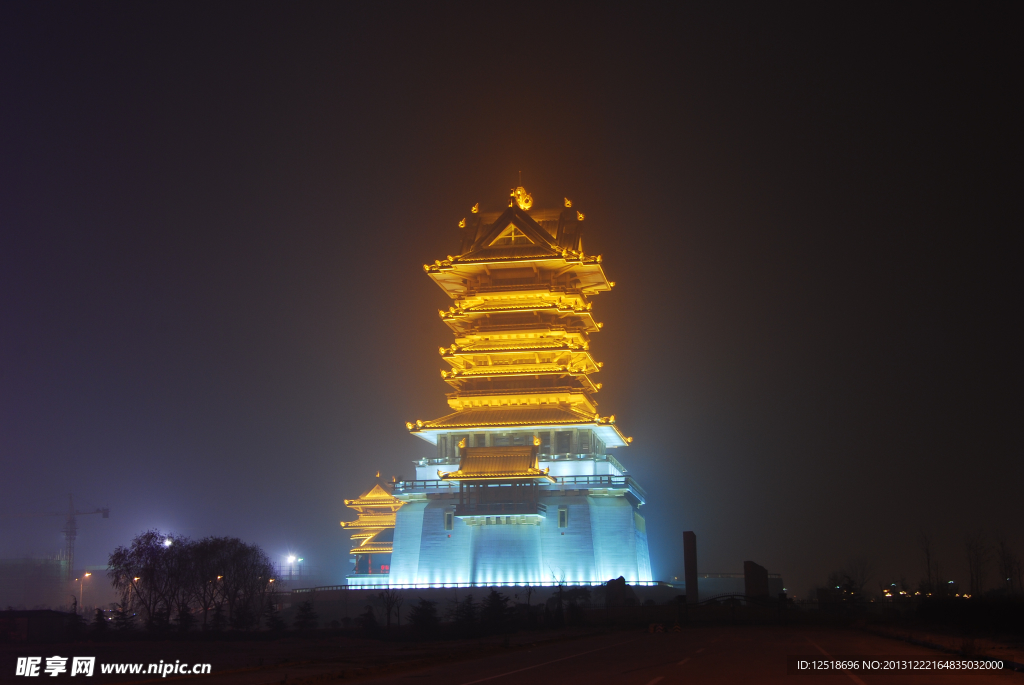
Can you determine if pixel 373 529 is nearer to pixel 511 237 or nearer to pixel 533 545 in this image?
pixel 533 545

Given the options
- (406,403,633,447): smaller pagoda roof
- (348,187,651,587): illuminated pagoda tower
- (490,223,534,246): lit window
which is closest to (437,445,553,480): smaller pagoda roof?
(348,187,651,587): illuminated pagoda tower

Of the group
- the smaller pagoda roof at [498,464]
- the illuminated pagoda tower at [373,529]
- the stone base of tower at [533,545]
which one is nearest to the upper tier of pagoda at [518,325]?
the smaller pagoda roof at [498,464]

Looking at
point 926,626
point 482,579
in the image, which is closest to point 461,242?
point 482,579

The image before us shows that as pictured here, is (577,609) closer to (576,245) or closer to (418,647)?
(418,647)

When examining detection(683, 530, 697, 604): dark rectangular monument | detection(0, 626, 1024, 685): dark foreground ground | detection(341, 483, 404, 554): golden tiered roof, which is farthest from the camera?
detection(341, 483, 404, 554): golden tiered roof

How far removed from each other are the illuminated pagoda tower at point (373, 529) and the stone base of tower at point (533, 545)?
38.0 ft

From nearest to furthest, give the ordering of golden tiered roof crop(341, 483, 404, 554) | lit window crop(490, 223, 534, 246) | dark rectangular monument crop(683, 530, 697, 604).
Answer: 1. dark rectangular monument crop(683, 530, 697, 604)
2. lit window crop(490, 223, 534, 246)
3. golden tiered roof crop(341, 483, 404, 554)

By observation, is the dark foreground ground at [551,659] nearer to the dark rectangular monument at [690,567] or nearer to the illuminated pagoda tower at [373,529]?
the dark rectangular monument at [690,567]

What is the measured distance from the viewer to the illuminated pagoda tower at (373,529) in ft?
288

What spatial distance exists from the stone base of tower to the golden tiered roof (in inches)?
626

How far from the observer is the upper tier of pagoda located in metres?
80.2

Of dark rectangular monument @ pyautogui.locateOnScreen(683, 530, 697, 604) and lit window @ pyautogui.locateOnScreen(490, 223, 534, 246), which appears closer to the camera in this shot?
dark rectangular monument @ pyautogui.locateOnScreen(683, 530, 697, 604)

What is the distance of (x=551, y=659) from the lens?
28984mm

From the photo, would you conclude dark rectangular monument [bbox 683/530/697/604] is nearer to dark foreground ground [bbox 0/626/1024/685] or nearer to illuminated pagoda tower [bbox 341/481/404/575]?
dark foreground ground [bbox 0/626/1024/685]
